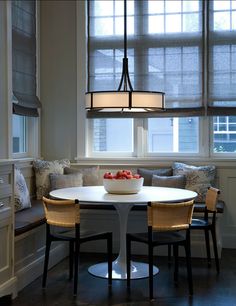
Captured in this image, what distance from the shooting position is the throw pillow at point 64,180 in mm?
5461

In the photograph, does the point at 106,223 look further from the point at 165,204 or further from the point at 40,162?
the point at 165,204

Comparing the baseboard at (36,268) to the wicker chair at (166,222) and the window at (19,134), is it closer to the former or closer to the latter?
the wicker chair at (166,222)

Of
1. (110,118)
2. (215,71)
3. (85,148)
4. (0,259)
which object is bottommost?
(0,259)

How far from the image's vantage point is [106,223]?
5.48 metres

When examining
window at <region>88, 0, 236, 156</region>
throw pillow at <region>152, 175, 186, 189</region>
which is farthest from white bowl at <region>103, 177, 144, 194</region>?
window at <region>88, 0, 236, 156</region>

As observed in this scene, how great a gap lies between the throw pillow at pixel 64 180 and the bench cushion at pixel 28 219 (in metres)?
0.42

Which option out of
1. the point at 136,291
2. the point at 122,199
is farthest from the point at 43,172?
the point at 136,291

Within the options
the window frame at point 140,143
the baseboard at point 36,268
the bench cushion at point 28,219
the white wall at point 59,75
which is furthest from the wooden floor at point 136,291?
the white wall at point 59,75

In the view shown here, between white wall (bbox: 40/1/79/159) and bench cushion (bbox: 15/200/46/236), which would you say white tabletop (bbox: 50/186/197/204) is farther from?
white wall (bbox: 40/1/79/159)

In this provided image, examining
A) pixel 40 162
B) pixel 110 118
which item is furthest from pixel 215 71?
pixel 40 162

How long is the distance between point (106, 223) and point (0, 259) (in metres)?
1.92

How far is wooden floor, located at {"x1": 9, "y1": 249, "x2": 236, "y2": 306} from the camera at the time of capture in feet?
12.4

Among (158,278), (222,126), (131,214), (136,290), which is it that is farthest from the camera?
(222,126)

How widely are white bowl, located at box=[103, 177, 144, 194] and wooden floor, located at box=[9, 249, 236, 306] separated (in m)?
0.77
